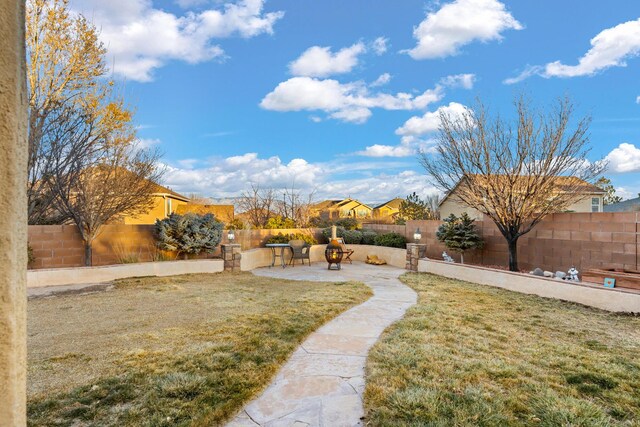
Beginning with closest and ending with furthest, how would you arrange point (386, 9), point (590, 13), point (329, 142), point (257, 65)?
point (590, 13) → point (386, 9) → point (257, 65) → point (329, 142)

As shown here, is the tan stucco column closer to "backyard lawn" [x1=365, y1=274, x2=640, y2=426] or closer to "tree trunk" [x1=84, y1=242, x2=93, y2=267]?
"backyard lawn" [x1=365, y1=274, x2=640, y2=426]

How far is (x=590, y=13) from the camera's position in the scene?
27.2 feet

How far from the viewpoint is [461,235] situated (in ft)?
30.5

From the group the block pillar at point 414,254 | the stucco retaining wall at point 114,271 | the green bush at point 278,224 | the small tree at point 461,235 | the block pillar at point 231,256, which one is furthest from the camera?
the green bush at point 278,224

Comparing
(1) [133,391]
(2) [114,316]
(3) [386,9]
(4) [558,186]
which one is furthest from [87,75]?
(4) [558,186]

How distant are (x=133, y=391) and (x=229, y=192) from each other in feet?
51.1

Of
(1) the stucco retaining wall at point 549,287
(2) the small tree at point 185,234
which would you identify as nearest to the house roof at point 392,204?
(1) the stucco retaining wall at point 549,287

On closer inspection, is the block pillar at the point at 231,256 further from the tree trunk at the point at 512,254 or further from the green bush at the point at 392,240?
the tree trunk at the point at 512,254

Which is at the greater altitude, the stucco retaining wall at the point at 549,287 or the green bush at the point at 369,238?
the green bush at the point at 369,238

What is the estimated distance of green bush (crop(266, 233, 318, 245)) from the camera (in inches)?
446

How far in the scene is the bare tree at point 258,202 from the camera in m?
15.2

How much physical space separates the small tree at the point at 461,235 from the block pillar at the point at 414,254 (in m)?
0.73

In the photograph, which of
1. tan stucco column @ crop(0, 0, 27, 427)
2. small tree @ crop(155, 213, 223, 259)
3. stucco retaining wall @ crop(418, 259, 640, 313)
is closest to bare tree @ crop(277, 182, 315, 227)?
small tree @ crop(155, 213, 223, 259)

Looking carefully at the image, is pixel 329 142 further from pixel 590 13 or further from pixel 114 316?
pixel 114 316
